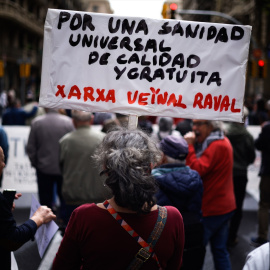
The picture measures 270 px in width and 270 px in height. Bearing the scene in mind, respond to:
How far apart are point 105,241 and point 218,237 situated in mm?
2354

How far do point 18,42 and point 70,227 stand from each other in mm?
41391

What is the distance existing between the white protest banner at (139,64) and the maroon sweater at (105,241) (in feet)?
3.73

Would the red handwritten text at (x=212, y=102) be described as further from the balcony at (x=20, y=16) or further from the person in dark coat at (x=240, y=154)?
the balcony at (x=20, y=16)

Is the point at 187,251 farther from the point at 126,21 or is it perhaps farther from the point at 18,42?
the point at 18,42

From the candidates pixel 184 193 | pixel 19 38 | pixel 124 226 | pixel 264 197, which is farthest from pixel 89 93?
pixel 19 38

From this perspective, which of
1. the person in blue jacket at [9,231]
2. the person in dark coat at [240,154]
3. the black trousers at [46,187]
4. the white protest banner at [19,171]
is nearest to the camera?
the person in blue jacket at [9,231]

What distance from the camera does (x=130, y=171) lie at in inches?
78.9

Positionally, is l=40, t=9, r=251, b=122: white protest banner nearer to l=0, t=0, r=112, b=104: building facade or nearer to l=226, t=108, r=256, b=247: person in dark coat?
l=226, t=108, r=256, b=247: person in dark coat

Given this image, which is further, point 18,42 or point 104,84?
point 18,42

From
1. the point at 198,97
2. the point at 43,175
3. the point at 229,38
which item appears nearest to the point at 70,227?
the point at 198,97

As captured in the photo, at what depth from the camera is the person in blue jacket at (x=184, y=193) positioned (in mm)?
3111

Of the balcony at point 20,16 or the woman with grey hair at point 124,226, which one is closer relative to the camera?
the woman with grey hair at point 124,226

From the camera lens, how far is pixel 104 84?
302cm

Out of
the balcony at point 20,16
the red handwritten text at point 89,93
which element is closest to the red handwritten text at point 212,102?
the red handwritten text at point 89,93
